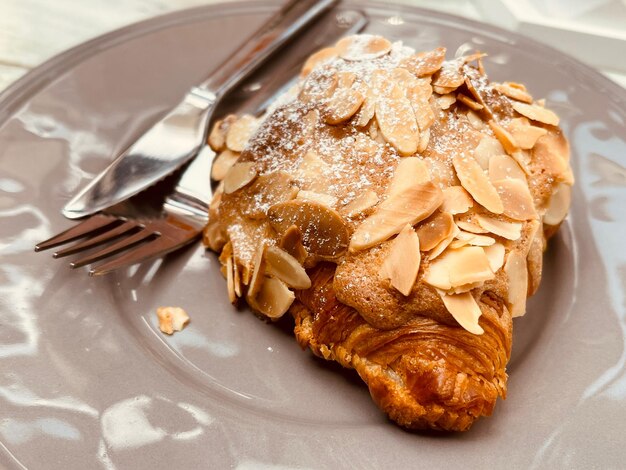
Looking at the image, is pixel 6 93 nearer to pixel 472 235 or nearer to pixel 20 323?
pixel 20 323

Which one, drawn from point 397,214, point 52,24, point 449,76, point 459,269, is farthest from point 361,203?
point 52,24

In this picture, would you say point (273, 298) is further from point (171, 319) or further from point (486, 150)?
point (486, 150)

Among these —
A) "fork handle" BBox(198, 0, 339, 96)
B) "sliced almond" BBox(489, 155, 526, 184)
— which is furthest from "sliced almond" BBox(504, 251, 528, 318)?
"fork handle" BBox(198, 0, 339, 96)

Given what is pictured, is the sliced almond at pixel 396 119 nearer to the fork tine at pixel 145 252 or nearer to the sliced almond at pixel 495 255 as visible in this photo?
the sliced almond at pixel 495 255

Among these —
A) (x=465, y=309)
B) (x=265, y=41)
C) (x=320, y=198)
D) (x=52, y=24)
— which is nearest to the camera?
(x=465, y=309)

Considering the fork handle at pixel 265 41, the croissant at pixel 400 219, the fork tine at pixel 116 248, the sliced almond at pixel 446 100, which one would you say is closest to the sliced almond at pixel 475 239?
the croissant at pixel 400 219

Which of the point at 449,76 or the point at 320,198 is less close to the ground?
the point at 449,76
